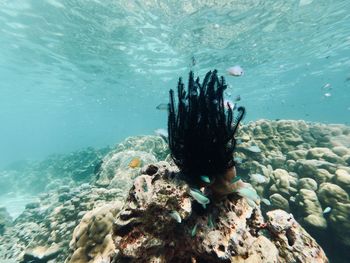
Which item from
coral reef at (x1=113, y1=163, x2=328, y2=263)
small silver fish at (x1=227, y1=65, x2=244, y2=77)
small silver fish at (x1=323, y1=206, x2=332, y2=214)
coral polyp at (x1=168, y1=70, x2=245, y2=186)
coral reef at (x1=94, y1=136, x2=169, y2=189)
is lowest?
coral reef at (x1=94, y1=136, x2=169, y2=189)

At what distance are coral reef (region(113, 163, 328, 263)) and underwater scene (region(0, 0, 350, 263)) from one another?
0.01m

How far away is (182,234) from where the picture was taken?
8.93ft

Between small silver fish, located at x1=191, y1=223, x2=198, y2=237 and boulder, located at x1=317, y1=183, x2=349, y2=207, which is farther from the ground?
small silver fish, located at x1=191, y1=223, x2=198, y2=237

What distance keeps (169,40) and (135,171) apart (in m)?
16.5

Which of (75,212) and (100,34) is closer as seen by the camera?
(75,212)

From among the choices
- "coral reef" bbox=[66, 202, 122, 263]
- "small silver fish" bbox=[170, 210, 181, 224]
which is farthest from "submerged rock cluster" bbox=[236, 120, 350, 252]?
"small silver fish" bbox=[170, 210, 181, 224]

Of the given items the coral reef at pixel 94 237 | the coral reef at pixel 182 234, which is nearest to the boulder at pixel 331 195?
the coral reef at pixel 182 234

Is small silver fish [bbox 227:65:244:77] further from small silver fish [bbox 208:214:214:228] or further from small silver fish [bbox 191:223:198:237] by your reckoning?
small silver fish [bbox 191:223:198:237]

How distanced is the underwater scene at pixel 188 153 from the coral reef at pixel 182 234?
0.01 metres

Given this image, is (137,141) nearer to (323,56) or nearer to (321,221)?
(321,221)

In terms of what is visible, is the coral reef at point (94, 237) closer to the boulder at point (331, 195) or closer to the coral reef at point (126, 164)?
the coral reef at point (126, 164)

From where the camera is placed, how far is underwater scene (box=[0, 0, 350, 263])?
271 centimetres

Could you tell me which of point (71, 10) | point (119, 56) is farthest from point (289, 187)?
point (119, 56)

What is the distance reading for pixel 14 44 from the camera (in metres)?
23.8
